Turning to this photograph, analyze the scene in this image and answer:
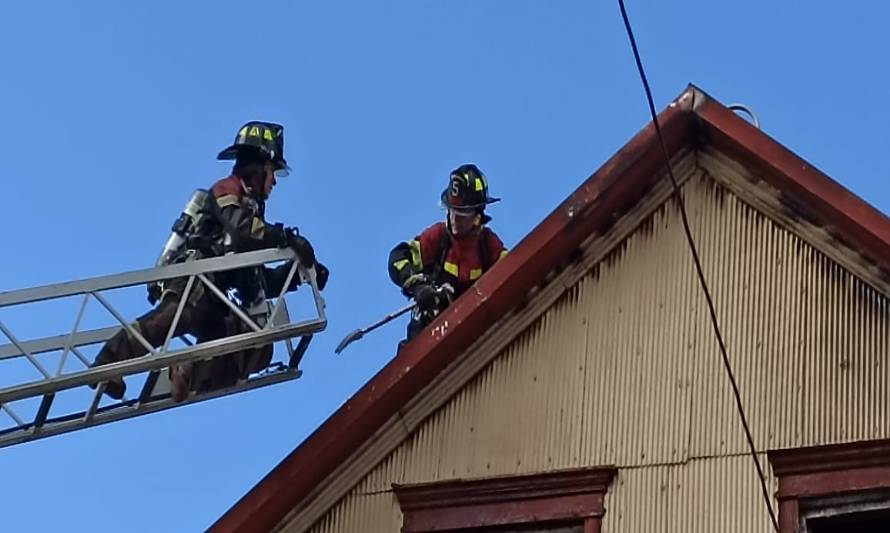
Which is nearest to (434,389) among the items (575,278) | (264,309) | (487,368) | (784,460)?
(487,368)

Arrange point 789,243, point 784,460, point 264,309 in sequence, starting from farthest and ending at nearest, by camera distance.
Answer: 1. point 264,309
2. point 789,243
3. point 784,460

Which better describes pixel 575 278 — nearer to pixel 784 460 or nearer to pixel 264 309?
pixel 784 460

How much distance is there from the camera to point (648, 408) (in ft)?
32.9

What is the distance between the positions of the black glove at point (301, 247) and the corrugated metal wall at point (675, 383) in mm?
3595

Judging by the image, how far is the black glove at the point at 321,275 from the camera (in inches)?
550

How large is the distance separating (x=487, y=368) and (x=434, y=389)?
303 mm

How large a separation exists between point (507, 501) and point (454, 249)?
149 inches

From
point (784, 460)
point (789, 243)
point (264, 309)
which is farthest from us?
point (264, 309)

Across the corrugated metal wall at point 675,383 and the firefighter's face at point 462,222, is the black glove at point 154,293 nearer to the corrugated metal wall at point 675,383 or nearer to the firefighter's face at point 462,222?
the firefighter's face at point 462,222

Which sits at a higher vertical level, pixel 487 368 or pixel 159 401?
pixel 159 401

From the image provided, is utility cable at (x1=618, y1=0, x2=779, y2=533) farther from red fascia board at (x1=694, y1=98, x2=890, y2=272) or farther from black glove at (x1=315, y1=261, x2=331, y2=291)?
black glove at (x1=315, y1=261, x2=331, y2=291)

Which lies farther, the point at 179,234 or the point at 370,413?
the point at 179,234

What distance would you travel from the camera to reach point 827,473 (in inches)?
372

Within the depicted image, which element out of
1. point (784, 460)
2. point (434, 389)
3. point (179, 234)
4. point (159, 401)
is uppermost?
point (179, 234)
